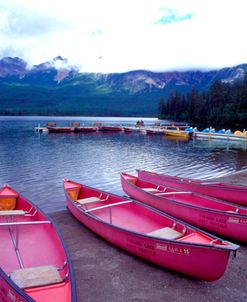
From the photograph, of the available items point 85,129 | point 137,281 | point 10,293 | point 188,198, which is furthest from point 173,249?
point 85,129

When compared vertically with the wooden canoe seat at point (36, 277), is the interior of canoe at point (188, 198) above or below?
above

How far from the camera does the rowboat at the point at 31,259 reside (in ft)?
20.9

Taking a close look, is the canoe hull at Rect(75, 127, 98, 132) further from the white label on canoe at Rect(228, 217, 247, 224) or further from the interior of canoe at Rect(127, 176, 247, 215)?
the white label on canoe at Rect(228, 217, 247, 224)

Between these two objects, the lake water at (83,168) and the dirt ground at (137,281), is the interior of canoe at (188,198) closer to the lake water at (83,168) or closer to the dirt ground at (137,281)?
the dirt ground at (137,281)

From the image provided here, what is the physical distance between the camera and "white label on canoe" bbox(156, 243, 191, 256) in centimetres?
778

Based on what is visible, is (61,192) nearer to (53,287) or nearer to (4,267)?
(4,267)

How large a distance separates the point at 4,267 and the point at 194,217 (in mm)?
7172

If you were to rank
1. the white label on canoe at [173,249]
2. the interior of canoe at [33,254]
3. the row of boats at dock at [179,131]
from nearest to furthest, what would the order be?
the interior of canoe at [33,254] → the white label on canoe at [173,249] → the row of boats at dock at [179,131]

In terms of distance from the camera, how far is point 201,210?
11312 millimetres

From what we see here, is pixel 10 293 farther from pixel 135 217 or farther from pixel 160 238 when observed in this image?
pixel 135 217

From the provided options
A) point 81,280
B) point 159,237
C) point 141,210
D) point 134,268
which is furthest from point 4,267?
point 141,210

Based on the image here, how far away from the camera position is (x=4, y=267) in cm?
828

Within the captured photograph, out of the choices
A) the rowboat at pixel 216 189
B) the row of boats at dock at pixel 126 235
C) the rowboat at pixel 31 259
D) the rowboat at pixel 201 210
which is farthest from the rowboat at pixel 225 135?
the rowboat at pixel 31 259

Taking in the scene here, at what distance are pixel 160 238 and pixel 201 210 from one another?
11.8 ft
